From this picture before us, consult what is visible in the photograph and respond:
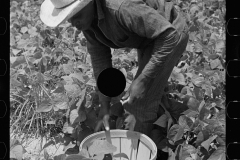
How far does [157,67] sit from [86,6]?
44 centimetres

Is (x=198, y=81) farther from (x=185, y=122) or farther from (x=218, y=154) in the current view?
→ (x=218, y=154)

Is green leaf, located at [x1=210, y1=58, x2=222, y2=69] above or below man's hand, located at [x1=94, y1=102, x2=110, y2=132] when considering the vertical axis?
above

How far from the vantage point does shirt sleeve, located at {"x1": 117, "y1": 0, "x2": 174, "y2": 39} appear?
5.16 feet

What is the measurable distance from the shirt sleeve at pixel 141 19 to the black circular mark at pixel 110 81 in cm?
30

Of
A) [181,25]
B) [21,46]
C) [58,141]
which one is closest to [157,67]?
[181,25]

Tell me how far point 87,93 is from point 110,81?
0.41 meters

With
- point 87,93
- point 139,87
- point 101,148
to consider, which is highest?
point 139,87

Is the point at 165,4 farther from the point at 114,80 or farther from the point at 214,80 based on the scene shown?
the point at 214,80

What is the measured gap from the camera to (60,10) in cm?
156
